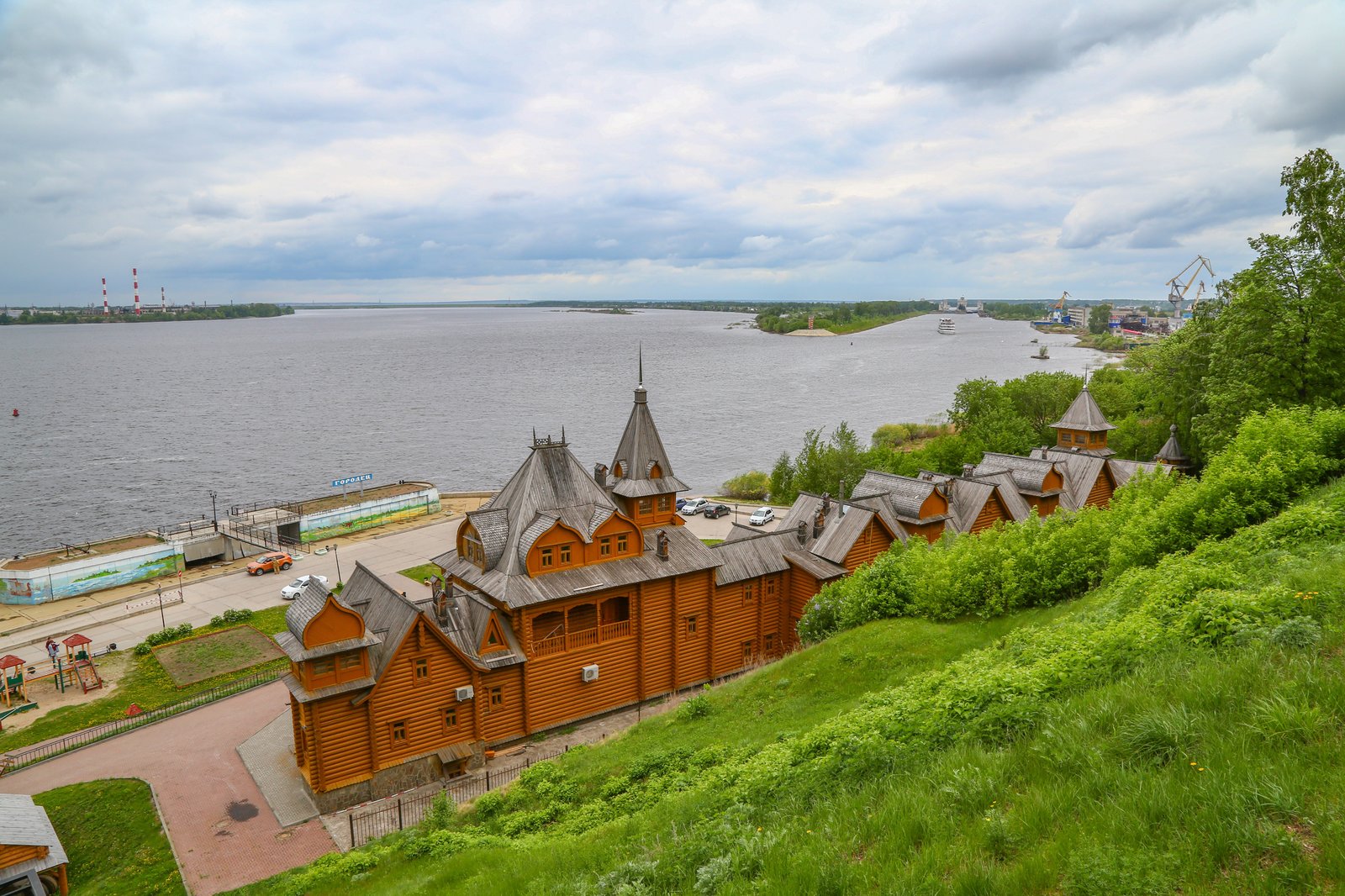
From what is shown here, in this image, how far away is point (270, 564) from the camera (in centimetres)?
5659

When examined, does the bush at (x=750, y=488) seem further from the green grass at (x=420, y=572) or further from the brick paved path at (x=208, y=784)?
Answer: the brick paved path at (x=208, y=784)

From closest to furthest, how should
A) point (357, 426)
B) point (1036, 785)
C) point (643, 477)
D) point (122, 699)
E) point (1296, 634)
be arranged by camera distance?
point (1036, 785) < point (1296, 634) < point (643, 477) < point (122, 699) < point (357, 426)

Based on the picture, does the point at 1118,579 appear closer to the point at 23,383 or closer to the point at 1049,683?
the point at 1049,683

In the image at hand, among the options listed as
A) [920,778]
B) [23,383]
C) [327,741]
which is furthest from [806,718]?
[23,383]

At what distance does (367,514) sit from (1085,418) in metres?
58.7

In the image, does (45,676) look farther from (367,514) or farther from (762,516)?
(762,516)

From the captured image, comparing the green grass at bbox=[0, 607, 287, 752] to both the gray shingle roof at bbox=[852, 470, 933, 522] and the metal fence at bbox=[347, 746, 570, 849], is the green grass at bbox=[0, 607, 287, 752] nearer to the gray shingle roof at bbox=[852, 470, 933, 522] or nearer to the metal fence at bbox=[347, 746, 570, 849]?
the metal fence at bbox=[347, 746, 570, 849]

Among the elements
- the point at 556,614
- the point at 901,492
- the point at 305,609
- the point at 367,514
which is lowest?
the point at 367,514

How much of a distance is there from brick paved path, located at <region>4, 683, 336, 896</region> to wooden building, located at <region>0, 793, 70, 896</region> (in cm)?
79

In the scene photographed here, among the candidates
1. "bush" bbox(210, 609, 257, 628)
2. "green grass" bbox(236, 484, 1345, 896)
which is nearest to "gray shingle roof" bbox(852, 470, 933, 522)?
"green grass" bbox(236, 484, 1345, 896)

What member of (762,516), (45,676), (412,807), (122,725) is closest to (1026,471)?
(762,516)

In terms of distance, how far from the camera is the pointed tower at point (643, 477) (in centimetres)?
3541

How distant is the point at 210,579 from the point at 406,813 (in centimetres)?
3900

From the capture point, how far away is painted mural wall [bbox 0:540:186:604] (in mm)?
51938
